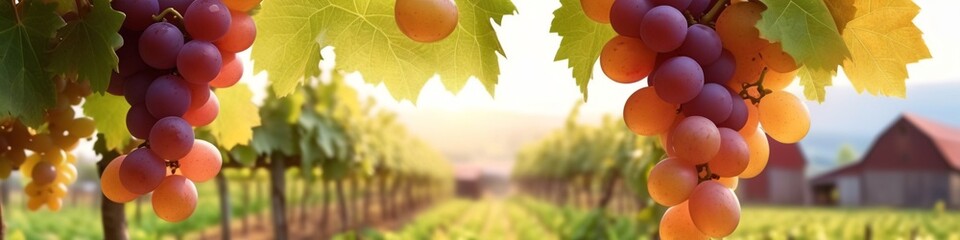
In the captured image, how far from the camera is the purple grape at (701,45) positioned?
4.16ft

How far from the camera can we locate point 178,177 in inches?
52.2

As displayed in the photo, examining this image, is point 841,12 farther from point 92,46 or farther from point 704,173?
point 92,46

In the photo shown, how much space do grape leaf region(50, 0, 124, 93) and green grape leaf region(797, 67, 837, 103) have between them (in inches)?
47.3

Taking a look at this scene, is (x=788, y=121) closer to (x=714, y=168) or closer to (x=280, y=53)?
(x=714, y=168)

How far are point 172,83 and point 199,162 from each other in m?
0.14

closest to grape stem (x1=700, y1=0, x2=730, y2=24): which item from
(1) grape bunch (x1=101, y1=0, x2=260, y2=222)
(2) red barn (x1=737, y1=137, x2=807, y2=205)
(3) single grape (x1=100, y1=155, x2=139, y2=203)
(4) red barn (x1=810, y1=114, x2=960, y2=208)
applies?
(1) grape bunch (x1=101, y1=0, x2=260, y2=222)

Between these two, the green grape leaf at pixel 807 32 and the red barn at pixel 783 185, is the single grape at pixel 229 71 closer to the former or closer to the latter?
the green grape leaf at pixel 807 32

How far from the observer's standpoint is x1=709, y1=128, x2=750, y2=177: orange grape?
48.5 inches

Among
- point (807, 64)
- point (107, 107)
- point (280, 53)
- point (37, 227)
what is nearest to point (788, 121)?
point (807, 64)

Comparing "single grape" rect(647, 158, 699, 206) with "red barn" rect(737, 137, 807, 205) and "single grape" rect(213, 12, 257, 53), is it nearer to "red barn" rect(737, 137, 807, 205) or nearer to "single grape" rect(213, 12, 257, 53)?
"single grape" rect(213, 12, 257, 53)

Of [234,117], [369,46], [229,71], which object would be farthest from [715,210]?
[234,117]

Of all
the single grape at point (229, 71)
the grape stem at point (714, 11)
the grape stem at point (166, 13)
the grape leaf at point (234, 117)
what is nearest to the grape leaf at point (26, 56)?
the grape stem at point (166, 13)

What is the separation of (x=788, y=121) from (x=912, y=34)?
0.27 m

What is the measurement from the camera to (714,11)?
1.34 meters
